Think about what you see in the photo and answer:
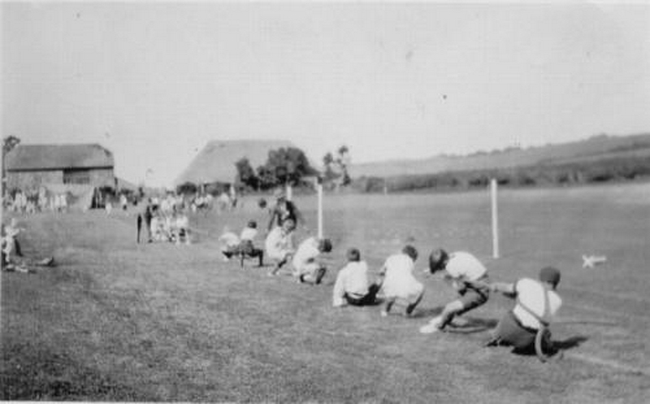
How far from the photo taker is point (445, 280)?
7.35 m

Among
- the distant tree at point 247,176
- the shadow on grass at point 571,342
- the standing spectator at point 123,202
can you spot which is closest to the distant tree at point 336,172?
the distant tree at point 247,176

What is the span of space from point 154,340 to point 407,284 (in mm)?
2684

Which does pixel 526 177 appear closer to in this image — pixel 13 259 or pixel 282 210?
pixel 282 210

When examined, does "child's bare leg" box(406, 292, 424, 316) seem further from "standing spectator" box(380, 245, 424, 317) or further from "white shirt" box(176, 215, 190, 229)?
"white shirt" box(176, 215, 190, 229)

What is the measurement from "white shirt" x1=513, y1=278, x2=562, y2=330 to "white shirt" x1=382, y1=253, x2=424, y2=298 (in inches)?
60.4

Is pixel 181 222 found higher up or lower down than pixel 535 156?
lower down

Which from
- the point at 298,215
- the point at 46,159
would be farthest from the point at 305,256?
the point at 46,159

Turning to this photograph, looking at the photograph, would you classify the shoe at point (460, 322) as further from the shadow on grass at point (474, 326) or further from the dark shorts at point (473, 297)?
the dark shorts at point (473, 297)

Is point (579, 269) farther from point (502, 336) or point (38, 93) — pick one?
point (38, 93)

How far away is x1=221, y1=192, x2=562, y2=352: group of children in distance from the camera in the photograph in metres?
6.05

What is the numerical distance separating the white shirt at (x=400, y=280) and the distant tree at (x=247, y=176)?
16583 mm

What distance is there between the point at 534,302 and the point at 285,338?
7.14 ft

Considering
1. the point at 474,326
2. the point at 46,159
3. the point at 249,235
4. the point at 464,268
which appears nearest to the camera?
the point at 464,268

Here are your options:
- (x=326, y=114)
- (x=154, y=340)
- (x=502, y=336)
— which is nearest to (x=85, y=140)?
(x=326, y=114)
